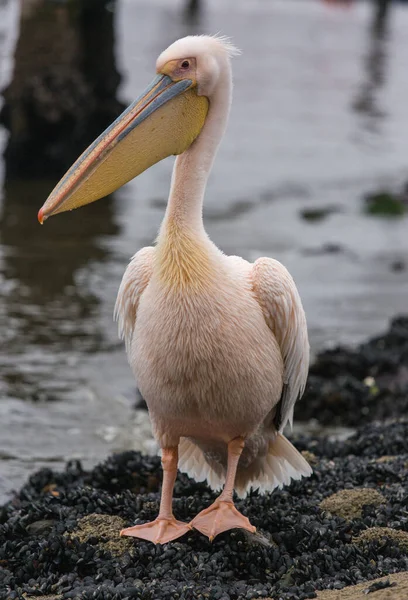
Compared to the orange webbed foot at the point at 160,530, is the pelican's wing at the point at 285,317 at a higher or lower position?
higher

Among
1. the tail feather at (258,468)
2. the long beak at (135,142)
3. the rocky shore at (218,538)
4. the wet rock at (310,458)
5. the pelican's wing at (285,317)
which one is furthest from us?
the wet rock at (310,458)

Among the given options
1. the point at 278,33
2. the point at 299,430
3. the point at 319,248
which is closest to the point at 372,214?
the point at 319,248

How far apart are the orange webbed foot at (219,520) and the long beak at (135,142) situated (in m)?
1.42

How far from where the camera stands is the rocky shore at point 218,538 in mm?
3633

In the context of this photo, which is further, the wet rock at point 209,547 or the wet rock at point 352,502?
the wet rock at point 352,502

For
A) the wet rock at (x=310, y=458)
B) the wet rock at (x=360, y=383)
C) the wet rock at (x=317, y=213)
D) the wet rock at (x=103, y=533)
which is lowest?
the wet rock at (x=103, y=533)

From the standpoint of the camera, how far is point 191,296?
3.89 meters

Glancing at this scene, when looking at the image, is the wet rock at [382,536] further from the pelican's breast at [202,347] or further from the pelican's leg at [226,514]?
the pelican's breast at [202,347]

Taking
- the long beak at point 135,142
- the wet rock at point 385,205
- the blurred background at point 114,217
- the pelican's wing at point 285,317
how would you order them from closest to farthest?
the long beak at point 135,142, the pelican's wing at point 285,317, the blurred background at point 114,217, the wet rock at point 385,205

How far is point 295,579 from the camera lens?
3.73m

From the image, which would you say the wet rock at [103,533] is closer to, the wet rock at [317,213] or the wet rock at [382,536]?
the wet rock at [382,536]

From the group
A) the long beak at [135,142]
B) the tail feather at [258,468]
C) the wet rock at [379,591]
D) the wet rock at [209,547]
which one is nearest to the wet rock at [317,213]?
the wet rock at [209,547]

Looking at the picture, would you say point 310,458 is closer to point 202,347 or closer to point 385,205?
point 202,347

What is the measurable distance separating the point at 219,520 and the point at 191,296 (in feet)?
3.15
